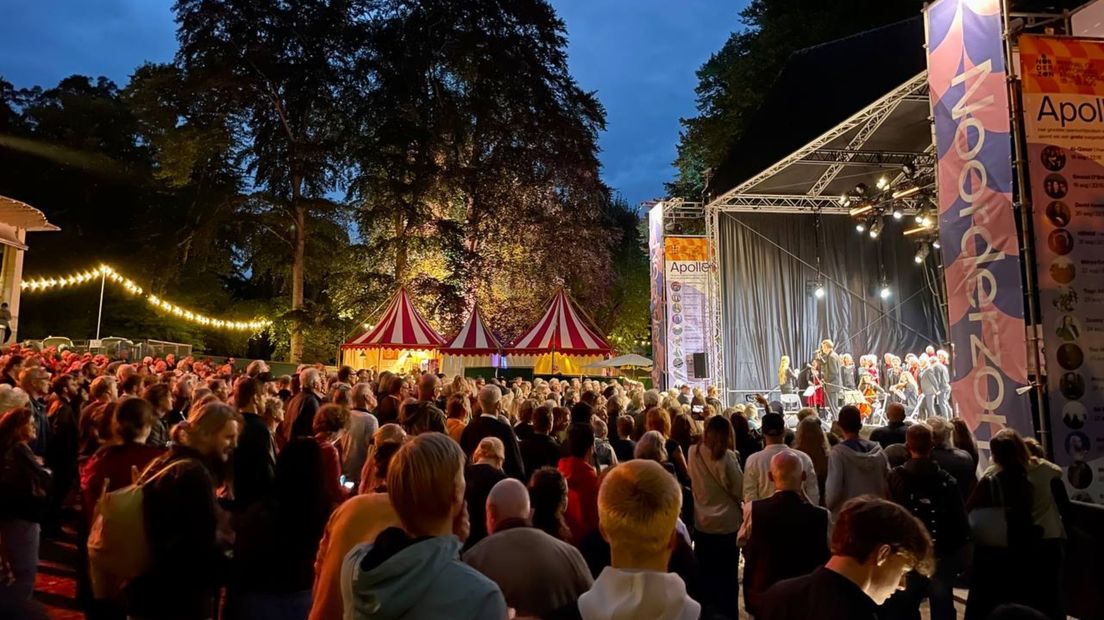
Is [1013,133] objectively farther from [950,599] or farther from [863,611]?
[863,611]

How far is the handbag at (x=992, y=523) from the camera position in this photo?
3785 millimetres

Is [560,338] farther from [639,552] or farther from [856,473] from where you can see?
[639,552]

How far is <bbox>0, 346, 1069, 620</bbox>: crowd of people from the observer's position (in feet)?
6.42

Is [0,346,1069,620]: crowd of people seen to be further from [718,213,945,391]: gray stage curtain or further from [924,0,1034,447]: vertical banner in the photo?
[718,213,945,391]: gray stage curtain

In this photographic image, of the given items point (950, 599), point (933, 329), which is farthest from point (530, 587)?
point (933, 329)

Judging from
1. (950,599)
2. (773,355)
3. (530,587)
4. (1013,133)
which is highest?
(1013,133)

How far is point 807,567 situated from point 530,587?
1708mm

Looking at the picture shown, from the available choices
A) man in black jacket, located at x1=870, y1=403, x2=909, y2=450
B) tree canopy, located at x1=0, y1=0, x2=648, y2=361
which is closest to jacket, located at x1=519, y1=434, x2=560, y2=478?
man in black jacket, located at x1=870, y1=403, x2=909, y2=450

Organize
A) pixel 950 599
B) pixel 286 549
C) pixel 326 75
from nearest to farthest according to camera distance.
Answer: pixel 286 549 < pixel 950 599 < pixel 326 75

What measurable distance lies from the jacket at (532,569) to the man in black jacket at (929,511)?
8.81 ft

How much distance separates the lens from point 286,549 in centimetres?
302

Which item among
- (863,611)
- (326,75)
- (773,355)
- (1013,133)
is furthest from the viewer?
(326,75)

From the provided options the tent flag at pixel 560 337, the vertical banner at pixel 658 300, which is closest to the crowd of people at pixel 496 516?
the tent flag at pixel 560 337

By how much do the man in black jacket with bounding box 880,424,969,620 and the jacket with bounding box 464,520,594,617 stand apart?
2684 mm
